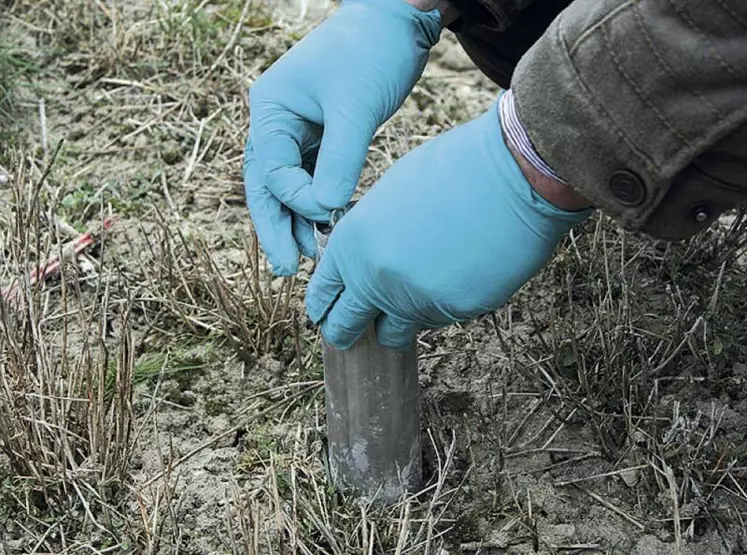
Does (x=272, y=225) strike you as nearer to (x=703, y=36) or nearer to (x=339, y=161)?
(x=339, y=161)

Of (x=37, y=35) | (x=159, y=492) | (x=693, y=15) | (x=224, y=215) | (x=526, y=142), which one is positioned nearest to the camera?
(x=693, y=15)

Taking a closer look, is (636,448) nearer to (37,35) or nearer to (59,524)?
(59,524)

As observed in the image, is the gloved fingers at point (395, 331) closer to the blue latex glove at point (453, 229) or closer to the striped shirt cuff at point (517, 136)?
the blue latex glove at point (453, 229)

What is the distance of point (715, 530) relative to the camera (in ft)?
5.49

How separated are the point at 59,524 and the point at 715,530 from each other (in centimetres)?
110

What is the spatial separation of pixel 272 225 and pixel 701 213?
69 centimetres

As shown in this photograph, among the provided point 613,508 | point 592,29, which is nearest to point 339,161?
point 592,29

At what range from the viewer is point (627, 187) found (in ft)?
4.14

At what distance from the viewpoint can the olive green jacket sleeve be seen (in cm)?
118

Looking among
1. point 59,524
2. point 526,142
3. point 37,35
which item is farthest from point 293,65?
point 37,35

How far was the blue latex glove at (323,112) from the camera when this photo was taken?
1.60 m

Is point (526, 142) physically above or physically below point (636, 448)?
above

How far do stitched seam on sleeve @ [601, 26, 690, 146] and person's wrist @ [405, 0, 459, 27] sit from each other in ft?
2.07

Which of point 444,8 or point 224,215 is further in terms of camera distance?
point 224,215
